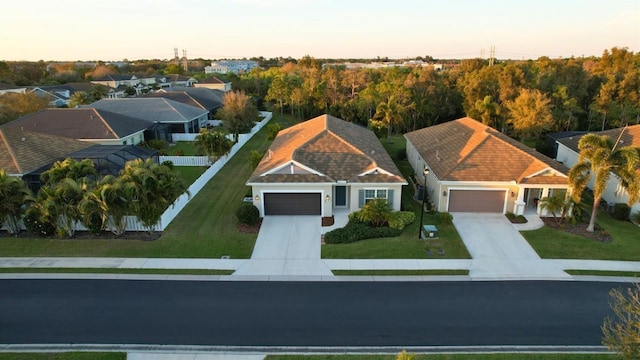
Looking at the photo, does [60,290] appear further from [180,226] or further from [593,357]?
[593,357]

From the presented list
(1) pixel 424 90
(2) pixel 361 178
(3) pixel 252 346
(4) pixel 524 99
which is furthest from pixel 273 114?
(3) pixel 252 346

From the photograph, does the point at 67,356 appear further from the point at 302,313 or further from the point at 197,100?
the point at 197,100

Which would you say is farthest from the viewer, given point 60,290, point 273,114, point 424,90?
point 273,114

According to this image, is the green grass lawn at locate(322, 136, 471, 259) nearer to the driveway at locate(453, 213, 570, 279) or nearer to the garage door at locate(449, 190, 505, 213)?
the driveway at locate(453, 213, 570, 279)

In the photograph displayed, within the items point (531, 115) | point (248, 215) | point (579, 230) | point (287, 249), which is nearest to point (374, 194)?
point (287, 249)

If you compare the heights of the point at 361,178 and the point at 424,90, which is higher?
the point at 424,90

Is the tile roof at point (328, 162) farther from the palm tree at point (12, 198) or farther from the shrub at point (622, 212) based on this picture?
the shrub at point (622, 212)

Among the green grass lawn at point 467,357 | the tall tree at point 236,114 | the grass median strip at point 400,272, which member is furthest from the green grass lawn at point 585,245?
the tall tree at point 236,114
